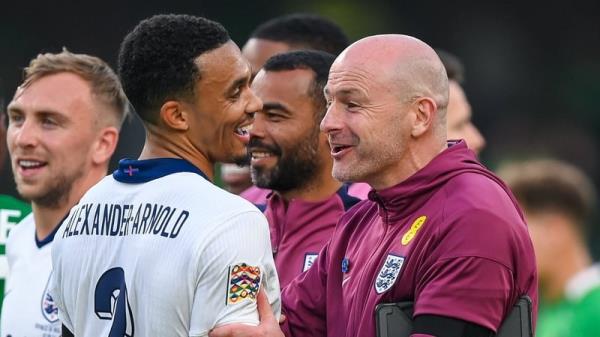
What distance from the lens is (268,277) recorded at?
3527 millimetres

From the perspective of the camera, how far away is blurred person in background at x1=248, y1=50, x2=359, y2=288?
466 centimetres

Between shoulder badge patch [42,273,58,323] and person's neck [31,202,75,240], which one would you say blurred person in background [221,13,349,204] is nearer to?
person's neck [31,202,75,240]

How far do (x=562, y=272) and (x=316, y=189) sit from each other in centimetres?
124

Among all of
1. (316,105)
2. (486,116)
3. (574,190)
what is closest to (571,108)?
(486,116)

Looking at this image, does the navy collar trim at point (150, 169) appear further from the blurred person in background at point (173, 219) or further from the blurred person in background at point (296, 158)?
the blurred person in background at point (296, 158)

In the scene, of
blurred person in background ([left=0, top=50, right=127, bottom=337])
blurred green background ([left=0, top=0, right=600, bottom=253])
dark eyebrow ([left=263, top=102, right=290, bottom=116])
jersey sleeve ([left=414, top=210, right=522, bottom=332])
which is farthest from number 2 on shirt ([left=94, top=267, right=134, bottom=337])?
blurred green background ([left=0, top=0, right=600, bottom=253])

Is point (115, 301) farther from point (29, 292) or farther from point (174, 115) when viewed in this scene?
point (29, 292)

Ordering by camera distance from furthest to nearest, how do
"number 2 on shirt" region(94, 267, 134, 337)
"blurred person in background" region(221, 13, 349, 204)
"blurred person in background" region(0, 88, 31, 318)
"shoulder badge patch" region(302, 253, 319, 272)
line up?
"blurred person in background" region(221, 13, 349, 204)
"blurred person in background" region(0, 88, 31, 318)
"shoulder badge patch" region(302, 253, 319, 272)
"number 2 on shirt" region(94, 267, 134, 337)

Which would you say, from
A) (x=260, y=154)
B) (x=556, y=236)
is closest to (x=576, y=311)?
(x=556, y=236)

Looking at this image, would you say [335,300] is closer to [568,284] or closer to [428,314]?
[428,314]

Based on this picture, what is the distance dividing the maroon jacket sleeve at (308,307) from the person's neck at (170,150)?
0.59m

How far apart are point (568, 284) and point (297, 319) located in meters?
1.70

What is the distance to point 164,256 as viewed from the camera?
335 cm

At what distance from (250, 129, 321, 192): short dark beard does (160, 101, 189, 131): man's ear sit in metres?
1.10
